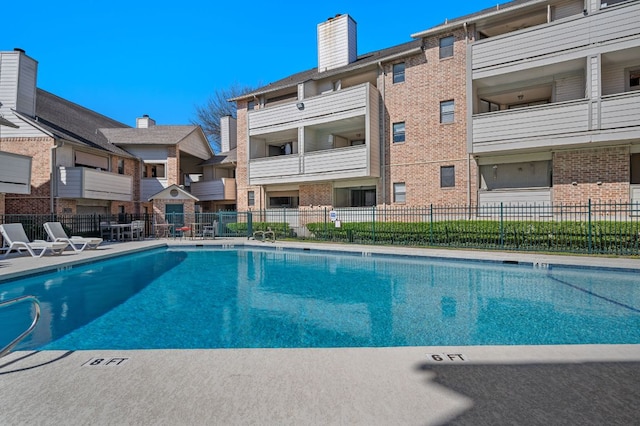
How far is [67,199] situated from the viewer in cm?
1995

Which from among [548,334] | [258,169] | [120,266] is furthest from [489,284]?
[258,169]

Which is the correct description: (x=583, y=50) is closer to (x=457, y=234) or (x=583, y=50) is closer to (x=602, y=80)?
(x=602, y=80)

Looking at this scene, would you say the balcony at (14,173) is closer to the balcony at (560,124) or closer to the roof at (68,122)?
the roof at (68,122)

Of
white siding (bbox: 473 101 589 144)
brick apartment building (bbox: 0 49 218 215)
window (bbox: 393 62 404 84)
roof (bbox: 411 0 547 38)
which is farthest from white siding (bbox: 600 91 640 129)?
brick apartment building (bbox: 0 49 218 215)

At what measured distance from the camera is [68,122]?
22578 millimetres

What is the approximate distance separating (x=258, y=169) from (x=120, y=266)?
10592 mm

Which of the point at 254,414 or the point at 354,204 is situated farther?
the point at 354,204

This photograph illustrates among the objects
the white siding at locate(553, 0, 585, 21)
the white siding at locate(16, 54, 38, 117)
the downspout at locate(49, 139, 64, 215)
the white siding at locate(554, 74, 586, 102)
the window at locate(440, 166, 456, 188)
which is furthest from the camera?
the white siding at locate(16, 54, 38, 117)

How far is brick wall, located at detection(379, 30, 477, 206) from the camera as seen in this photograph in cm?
1660

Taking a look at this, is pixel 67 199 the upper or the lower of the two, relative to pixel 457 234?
upper

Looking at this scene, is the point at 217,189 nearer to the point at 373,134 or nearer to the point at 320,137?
the point at 320,137

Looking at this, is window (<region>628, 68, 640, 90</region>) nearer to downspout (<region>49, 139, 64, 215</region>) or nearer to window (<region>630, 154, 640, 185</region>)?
window (<region>630, 154, 640, 185</region>)

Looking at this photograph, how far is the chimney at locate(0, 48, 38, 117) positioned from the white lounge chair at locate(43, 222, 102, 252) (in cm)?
891

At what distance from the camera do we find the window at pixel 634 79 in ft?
45.5
